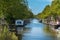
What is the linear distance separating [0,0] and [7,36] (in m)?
3.09

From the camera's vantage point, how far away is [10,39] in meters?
24.2

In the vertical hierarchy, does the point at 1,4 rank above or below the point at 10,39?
above

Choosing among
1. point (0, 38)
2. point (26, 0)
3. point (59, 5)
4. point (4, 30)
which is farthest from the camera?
point (59, 5)

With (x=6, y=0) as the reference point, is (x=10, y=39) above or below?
below

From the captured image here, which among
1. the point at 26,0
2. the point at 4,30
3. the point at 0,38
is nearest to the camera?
the point at 0,38

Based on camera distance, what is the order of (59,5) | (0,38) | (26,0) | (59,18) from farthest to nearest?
(59,18) < (59,5) < (26,0) < (0,38)

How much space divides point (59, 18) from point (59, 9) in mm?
12947

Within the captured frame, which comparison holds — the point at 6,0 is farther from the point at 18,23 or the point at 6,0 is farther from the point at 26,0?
the point at 18,23

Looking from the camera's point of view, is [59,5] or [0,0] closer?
[0,0]

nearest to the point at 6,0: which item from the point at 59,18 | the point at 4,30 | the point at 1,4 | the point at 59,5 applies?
the point at 1,4

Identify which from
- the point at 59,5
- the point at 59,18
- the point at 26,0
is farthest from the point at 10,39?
A: the point at 59,18

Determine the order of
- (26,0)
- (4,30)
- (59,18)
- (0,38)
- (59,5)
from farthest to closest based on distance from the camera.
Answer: (59,18) < (59,5) < (26,0) < (4,30) < (0,38)

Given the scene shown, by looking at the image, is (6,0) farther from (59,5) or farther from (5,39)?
(59,5)

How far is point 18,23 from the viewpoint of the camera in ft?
240
